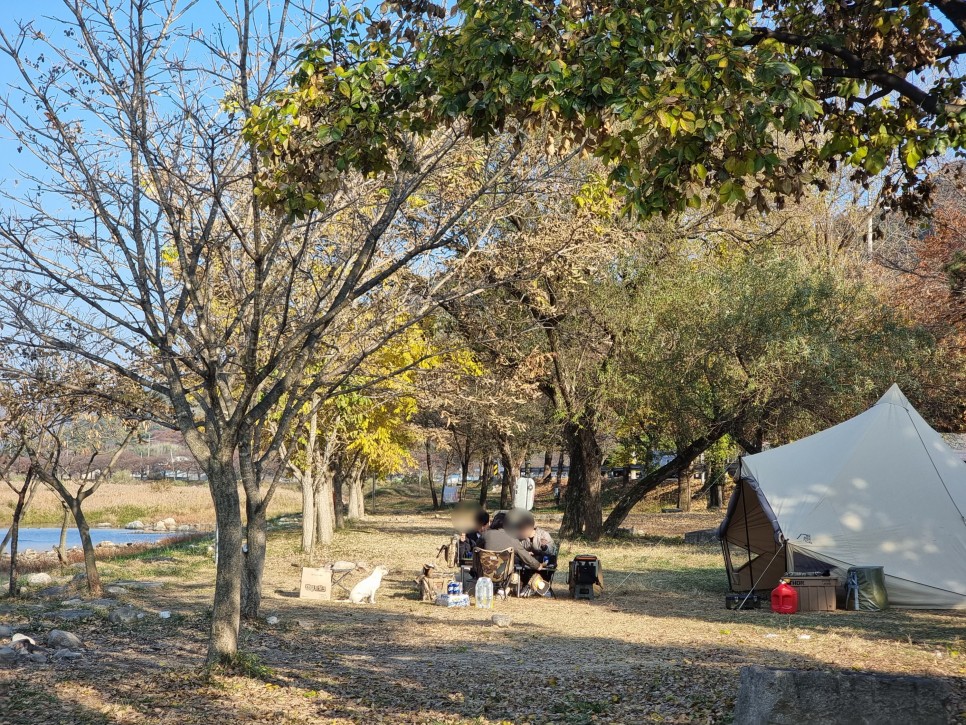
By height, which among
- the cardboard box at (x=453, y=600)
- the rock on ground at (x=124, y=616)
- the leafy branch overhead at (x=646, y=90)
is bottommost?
the cardboard box at (x=453, y=600)

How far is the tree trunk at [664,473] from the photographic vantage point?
21.4m

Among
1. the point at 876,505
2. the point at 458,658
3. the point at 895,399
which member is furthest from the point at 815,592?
the point at 458,658

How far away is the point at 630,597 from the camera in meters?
13.4

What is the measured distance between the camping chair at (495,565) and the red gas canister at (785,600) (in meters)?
3.64

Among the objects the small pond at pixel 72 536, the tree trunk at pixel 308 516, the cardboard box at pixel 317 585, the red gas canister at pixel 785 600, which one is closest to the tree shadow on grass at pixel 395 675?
the red gas canister at pixel 785 600

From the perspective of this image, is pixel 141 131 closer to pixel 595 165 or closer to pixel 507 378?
pixel 595 165

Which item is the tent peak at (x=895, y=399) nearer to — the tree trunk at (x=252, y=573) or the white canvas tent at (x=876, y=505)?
the white canvas tent at (x=876, y=505)

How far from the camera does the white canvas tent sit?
39.7 feet

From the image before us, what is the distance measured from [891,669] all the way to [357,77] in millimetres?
6363

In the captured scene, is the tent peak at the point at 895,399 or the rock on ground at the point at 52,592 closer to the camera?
the rock on ground at the point at 52,592

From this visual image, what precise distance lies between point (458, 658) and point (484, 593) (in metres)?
3.78

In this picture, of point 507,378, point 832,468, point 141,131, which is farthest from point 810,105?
point 507,378

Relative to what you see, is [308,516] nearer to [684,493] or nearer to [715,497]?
[684,493]

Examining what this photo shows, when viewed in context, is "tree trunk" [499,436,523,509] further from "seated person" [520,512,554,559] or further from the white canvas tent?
the white canvas tent
